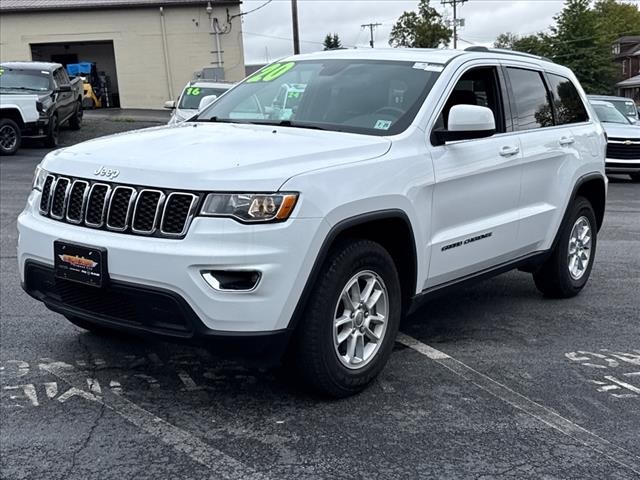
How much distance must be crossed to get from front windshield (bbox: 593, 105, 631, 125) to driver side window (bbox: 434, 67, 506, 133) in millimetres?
12649

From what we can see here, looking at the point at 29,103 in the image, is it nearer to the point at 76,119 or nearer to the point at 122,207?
the point at 76,119

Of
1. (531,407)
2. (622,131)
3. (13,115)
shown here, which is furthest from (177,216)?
(13,115)

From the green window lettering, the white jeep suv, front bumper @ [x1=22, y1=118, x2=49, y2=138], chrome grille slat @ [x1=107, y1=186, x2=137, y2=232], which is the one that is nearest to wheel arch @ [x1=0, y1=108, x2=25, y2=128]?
front bumper @ [x1=22, y1=118, x2=49, y2=138]

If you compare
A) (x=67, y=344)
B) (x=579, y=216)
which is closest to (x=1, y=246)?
(x=67, y=344)

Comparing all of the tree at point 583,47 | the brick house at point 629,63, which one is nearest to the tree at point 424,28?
the tree at point 583,47

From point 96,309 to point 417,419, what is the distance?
68.9 inches

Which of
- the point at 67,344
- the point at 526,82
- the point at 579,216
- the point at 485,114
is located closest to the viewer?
the point at 485,114

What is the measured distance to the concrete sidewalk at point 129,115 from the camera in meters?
28.6

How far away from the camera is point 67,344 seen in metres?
5.03

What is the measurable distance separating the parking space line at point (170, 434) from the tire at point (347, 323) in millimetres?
650

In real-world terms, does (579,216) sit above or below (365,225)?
below

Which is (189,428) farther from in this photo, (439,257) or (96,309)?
(439,257)

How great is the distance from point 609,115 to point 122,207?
15634 millimetres

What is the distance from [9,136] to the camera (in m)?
17.2
